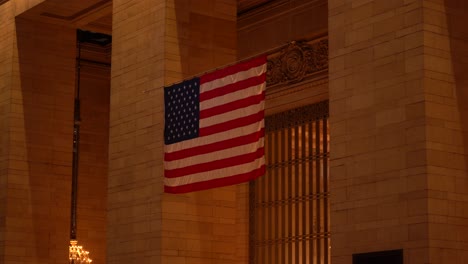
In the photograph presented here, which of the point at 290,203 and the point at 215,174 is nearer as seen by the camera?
the point at 215,174

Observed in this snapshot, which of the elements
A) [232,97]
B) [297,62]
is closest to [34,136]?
[297,62]

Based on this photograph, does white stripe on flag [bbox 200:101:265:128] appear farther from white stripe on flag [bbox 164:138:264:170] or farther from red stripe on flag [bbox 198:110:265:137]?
white stripe on flag [bbox 164:138:264:170]

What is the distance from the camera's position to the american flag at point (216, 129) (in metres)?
13.4

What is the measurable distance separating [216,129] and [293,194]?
520 cm

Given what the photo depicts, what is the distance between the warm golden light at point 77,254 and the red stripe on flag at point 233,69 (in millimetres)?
8780

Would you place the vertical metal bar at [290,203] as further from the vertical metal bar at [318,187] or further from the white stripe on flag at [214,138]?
the white stripe on flag at [214,138]

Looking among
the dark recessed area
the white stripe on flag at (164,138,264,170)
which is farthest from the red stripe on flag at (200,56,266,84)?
the dark recessed area

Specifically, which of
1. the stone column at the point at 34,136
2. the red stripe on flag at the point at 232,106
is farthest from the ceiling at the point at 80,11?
the red stripe on flag at the point at 232,106

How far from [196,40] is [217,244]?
3.05 metres

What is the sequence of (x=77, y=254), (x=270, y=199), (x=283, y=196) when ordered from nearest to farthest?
(x=283, y=196) < (x=270, y=199) < (x=77, y=254)

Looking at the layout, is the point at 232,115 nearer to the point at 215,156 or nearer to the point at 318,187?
the point at 215,156

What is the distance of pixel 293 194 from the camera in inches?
747

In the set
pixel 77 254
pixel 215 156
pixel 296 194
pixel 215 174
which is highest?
pixel 296 194

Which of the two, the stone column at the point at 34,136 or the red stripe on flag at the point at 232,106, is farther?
the stone column at the point at 34,136
